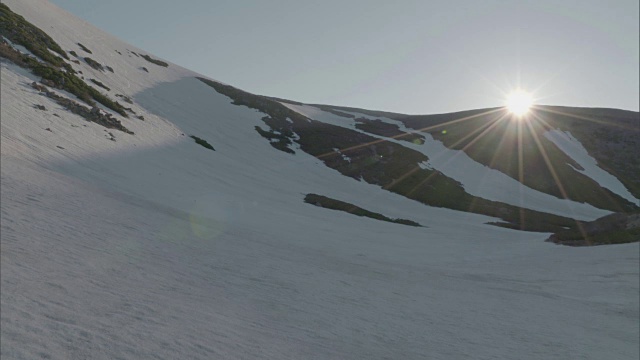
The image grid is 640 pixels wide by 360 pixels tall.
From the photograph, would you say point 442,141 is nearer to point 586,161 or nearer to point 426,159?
point 426,159

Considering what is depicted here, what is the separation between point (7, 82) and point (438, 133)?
248ft

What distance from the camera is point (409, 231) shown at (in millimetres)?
29781

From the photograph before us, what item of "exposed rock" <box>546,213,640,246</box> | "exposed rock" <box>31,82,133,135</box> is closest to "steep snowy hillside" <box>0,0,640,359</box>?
"exposed rock" <box>31,82,133,135</box>

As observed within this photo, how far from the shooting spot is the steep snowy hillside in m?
6.29

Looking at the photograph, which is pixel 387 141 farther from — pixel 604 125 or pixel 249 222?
pixel 604 125

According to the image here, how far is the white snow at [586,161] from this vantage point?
67.6 meters

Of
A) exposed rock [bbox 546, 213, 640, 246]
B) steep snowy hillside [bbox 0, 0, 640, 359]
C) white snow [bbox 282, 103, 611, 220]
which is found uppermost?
white snow [bbox 282, 103, 611, 220]

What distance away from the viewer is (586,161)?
77.1m

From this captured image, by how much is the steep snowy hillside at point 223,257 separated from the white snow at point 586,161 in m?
31.6

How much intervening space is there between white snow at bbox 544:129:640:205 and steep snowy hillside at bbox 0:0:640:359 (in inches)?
1246

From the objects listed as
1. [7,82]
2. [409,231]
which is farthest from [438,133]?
[7,82]

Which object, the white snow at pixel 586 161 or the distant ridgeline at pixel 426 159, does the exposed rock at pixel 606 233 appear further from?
the white snow at pixel 586 161

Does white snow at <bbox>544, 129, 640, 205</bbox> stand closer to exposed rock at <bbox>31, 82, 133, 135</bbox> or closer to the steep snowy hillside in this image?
the steep snowy hillside

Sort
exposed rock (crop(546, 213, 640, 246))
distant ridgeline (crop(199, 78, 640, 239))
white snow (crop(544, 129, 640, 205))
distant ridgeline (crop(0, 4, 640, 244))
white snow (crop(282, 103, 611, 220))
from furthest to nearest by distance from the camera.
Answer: white snow (crop(544, 129, 640, 205)), white snow (crop(282, 103, 611, 220)), distant ridgeline (crop(199, 78, 640, 239)), distant ridgeline (crop(0, 4, 640, 244)), exposed rock (crop(546, 213, 640, 246))
